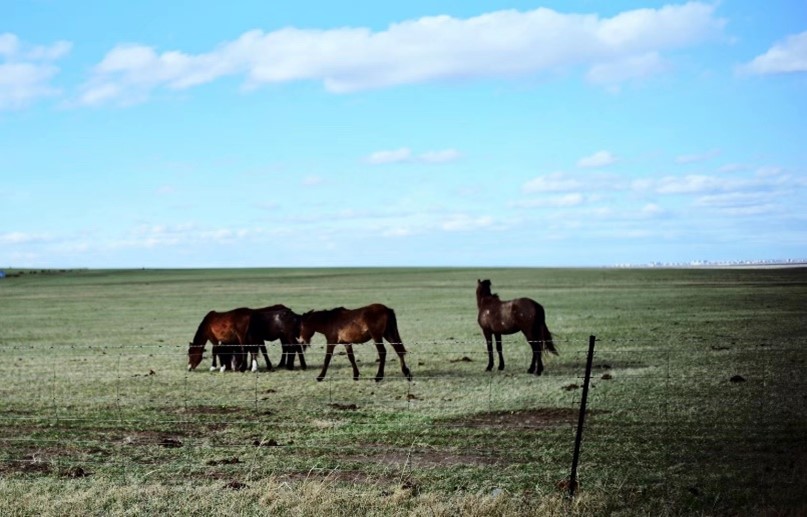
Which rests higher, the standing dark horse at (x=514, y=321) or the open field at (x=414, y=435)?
the standing dark horse at (x=514, y=321)

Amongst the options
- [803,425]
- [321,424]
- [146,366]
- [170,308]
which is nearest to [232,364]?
[146,366]

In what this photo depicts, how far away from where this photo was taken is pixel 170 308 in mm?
51500

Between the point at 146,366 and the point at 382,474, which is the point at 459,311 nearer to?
the point at 146,366

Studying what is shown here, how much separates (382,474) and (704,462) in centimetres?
404

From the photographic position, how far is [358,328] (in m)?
18.8

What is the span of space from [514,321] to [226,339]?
7258 mm

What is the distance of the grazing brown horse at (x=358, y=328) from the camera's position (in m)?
18.5

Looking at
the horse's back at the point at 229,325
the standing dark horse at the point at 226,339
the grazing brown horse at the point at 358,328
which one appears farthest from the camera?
the horse's back at the point at 229,325

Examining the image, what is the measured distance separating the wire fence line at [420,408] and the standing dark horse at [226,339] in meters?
0.63

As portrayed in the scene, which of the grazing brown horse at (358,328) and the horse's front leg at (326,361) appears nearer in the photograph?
the horse's front leg at (326,361)

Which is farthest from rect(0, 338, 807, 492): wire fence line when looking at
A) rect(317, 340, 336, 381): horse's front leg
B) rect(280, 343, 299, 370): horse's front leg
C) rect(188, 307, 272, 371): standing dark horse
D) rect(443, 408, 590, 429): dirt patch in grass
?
rect(188, 307, 272, 371): standing dark horse

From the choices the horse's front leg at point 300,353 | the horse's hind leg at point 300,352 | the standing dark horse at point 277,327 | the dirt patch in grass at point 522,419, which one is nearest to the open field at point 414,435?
the dirt patch in grass at point 522,419

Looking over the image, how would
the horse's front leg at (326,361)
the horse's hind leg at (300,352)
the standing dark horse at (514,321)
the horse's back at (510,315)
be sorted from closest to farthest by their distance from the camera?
the horse's front leg at (326,361), the standing dark horse at (514,321), the horse's back at (510,315), the horse's hind leg at (300,352)

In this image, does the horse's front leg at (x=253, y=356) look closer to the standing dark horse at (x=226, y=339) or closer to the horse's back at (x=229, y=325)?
the standing dark horse at (x=226, y=339)
